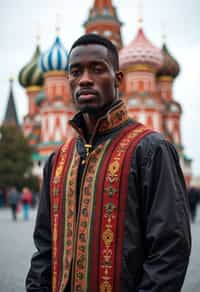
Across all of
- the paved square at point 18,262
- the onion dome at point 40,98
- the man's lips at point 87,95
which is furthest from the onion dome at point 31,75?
the man's lips at point 87,95

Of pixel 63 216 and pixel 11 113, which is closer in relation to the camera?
pixel 63 216

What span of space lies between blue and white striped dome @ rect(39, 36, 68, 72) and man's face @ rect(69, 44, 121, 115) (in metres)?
30.8

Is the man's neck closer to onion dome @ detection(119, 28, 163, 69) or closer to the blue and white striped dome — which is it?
onion dome @ detection(119, 28, 163, 69)

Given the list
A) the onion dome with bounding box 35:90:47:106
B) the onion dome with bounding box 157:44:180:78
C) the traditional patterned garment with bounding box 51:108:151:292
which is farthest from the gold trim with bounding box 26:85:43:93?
the traditional patterned garment with bounding box 51:108:151:292

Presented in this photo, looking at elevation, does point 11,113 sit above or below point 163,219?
above

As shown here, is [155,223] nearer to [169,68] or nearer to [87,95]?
[87,95]

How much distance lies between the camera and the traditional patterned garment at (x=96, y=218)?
1.88m

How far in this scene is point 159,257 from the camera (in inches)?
68.4

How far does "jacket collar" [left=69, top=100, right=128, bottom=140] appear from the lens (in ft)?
6.77

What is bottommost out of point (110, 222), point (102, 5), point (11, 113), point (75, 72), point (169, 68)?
point (110, 222)

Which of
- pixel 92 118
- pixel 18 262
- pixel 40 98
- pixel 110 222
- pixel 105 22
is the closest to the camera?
pixel 110 222

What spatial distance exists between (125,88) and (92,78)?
31305 mm

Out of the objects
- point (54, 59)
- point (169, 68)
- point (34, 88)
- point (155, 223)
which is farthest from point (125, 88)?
point (155, 223)

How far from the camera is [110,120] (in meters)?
2.07
